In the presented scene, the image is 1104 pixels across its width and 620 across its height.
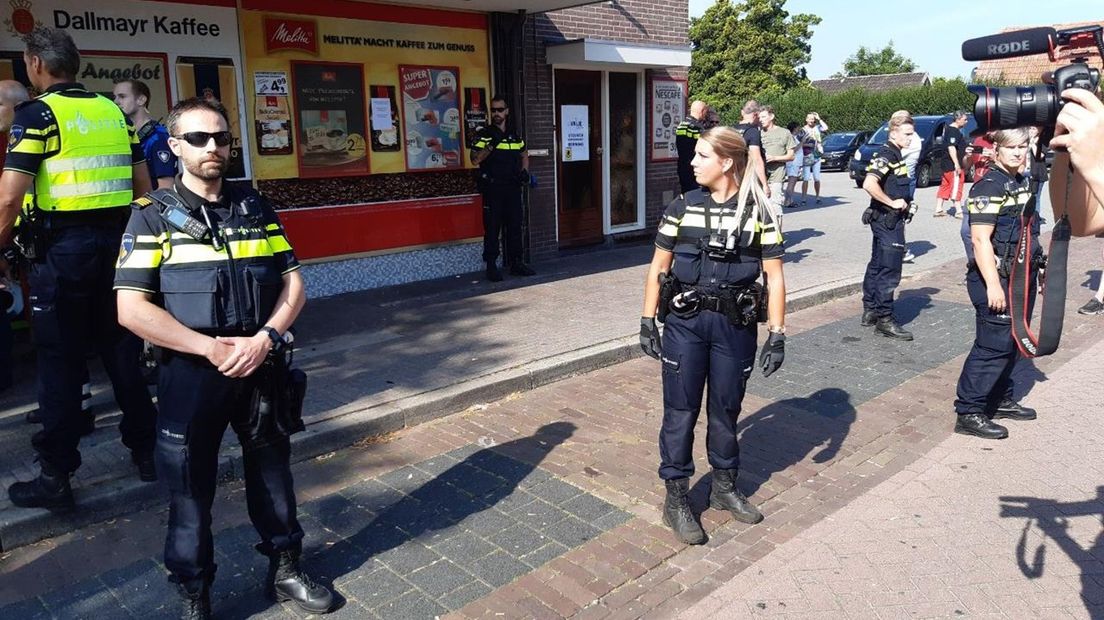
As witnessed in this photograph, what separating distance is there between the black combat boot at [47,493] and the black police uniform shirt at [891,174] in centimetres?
697

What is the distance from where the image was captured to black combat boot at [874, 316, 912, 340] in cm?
786

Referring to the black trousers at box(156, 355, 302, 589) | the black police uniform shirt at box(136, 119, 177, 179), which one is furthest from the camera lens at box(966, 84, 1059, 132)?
the black police uniform shirt at box(136, 119, 177, 179)

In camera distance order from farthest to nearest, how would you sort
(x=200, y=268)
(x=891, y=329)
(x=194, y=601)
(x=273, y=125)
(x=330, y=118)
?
(x=330, y=118)
(x=273, y=125)
(x=891, y=329)
(x=194, y=601)
(x=200, y=268)

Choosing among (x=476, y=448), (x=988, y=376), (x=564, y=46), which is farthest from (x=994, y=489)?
(x=564, y=46)

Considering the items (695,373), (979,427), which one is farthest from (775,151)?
(695,373)

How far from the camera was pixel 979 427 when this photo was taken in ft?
18.0

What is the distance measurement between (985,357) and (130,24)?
7.59 m

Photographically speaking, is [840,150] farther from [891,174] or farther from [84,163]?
[84,163]

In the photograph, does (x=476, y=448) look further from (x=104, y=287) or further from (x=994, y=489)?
(x=994, y=489)

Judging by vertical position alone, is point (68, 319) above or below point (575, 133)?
below

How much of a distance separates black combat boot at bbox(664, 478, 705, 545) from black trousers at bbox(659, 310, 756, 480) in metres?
0.06

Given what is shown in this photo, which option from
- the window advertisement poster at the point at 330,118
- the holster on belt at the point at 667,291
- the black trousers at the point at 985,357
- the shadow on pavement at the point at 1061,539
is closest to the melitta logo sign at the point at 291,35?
the window advertisement poster at the point at 330,118

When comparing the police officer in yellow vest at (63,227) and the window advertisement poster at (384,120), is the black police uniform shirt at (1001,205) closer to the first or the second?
the police officer in yellow vest at (63,227)

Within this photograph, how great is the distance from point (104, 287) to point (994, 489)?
16.2 ft
